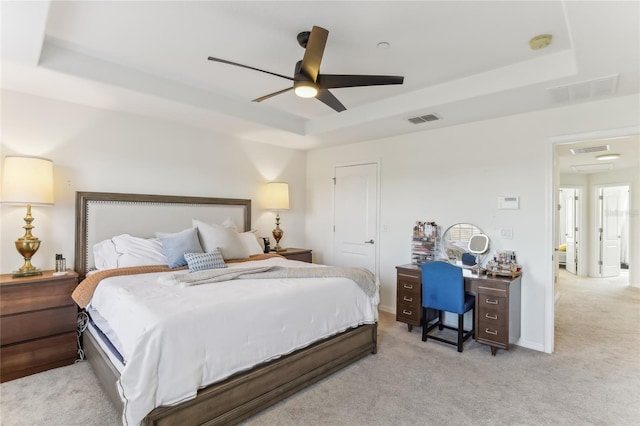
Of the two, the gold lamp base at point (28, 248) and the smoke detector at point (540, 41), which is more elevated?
the smoke detector at point (540, 41)

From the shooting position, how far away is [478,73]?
3041 mm

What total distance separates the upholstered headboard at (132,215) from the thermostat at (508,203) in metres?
3.32

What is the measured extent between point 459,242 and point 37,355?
13.9ft

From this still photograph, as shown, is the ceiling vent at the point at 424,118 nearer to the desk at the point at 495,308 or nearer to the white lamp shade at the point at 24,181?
the desk at the point at 495,308

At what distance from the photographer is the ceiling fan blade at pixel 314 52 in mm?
1995

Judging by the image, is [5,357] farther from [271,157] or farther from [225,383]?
[271,157]

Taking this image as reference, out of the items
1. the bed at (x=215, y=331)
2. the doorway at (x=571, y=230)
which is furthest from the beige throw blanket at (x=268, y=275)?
the doorway at (x=571, y=230)

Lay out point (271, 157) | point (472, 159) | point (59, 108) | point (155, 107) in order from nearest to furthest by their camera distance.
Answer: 1. point (59, 108)
2. point (155, 107)
3. point (472, 159)
4. point (271, 157)

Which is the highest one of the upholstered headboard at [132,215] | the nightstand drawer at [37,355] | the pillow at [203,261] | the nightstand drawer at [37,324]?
the upholstered headboard at [132,215]

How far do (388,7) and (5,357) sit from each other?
384 centimetres

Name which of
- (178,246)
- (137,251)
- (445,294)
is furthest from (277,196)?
(445,294)

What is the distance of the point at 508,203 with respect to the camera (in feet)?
11.8

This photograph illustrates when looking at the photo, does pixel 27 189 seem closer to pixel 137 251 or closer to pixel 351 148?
pixel 137 251

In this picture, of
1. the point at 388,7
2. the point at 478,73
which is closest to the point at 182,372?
the point at 388,7
